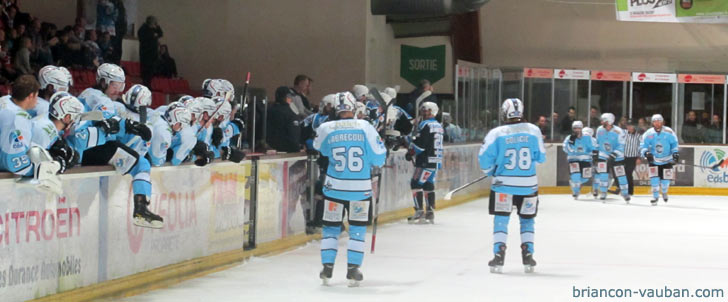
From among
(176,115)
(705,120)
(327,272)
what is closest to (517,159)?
(327,272)

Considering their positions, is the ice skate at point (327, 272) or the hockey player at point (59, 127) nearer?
the hockey player at point (59, 127)

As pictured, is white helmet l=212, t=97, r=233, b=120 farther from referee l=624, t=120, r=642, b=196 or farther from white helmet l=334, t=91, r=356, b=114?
referee l=624, t=120, r=642, b=196

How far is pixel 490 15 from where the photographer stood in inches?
987

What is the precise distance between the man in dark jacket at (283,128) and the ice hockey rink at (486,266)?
3.69 feet

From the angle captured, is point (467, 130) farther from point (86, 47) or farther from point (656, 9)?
point (86, 47)

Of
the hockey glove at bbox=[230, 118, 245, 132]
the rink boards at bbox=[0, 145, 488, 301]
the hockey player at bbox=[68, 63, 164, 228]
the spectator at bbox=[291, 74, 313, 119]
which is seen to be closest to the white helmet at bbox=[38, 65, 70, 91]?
the hockey player at bbox=[68, 63, 164, 228]

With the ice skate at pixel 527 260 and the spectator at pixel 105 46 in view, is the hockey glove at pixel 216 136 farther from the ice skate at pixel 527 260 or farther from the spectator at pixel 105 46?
the spectator at pixel 105 46

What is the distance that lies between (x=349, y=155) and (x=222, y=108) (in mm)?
1552

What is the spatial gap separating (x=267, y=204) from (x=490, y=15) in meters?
15.7

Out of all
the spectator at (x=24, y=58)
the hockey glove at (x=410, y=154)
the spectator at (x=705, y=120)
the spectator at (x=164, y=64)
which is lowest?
the hockey glove at (x=410, y=154)

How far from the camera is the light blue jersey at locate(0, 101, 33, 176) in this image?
637 cm

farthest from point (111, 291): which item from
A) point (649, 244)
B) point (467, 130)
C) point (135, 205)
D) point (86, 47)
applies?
point (467, 130)

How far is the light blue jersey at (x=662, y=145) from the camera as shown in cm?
1852

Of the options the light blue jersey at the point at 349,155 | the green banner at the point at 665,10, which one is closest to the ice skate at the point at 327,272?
the light blue jersey at the point at 349,155
